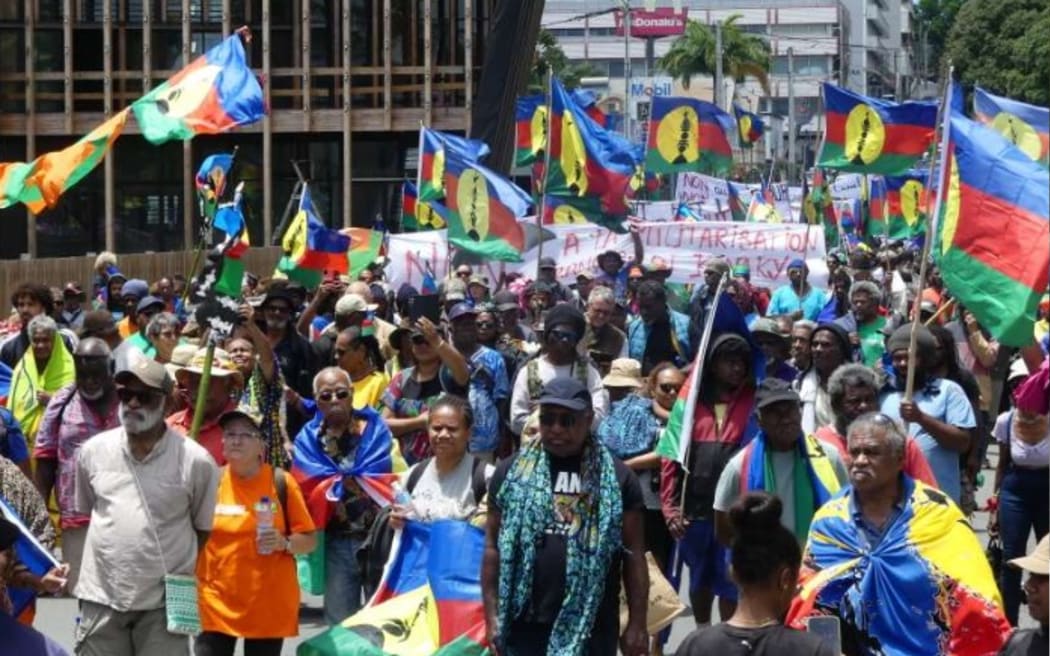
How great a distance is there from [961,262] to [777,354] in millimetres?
3626

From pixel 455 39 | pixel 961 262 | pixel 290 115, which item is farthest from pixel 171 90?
pixel 455 39

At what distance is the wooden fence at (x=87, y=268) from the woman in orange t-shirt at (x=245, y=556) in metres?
14.5

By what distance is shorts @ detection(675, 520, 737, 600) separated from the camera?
9891 millimetres

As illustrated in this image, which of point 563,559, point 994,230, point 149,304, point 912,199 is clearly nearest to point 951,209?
point 994,230

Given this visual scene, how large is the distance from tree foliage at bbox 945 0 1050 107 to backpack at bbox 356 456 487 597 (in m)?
68.6

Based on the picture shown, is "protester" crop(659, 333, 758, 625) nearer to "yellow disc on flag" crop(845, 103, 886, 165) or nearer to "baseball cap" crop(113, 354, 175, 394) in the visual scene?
"baseball cap" crop(113, 354, 175, 394)

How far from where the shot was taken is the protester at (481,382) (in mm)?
11422

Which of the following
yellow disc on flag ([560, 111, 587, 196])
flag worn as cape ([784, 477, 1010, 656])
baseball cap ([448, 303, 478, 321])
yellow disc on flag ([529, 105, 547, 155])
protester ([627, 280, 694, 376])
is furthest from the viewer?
yellow disc on flag ([529, 105, 547, 155])

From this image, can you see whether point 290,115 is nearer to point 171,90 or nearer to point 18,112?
point 18,112

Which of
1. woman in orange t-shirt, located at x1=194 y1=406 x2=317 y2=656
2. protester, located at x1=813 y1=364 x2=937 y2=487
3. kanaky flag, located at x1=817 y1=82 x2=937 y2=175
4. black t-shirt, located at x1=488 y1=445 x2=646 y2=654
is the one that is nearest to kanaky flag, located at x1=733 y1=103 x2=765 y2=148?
kanaky flag, located at x1=817 y1=82 x2=937 y2=175

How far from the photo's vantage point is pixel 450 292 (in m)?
17.4

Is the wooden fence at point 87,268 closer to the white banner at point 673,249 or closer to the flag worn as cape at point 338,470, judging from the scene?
the white banner at point 673,249

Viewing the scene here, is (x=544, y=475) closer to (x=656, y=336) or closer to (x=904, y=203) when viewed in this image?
(x=656, y=336)

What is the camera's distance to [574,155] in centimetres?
2300
